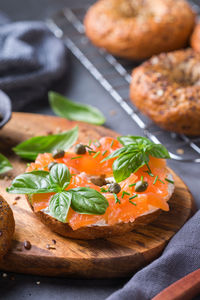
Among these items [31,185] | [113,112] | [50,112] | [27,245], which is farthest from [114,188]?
[50,112]

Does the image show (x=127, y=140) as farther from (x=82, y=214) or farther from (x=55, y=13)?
(x=55, y=13)

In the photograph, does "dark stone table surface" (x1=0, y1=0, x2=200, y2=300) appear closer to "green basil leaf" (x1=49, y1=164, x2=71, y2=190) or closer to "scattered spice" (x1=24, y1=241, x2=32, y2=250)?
"scattered spice" (x1=24, y1=241, x2=32, y2=250)

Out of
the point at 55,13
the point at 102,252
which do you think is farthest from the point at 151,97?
the point at 55,13

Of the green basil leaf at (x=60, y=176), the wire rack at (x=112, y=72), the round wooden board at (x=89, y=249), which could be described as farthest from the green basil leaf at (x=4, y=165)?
the wire rack at (x=112, y=72)

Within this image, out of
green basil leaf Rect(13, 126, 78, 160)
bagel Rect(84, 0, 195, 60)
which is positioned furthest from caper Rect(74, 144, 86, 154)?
bagel Rect(84, 0, 195, 60)

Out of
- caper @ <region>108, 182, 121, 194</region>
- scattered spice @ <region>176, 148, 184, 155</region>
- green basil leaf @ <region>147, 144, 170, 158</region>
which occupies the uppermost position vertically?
caper @ <region>108, 182, 121, 194</region>

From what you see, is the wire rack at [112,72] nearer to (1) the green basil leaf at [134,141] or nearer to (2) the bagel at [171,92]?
(2) the bagel at [171,92]
